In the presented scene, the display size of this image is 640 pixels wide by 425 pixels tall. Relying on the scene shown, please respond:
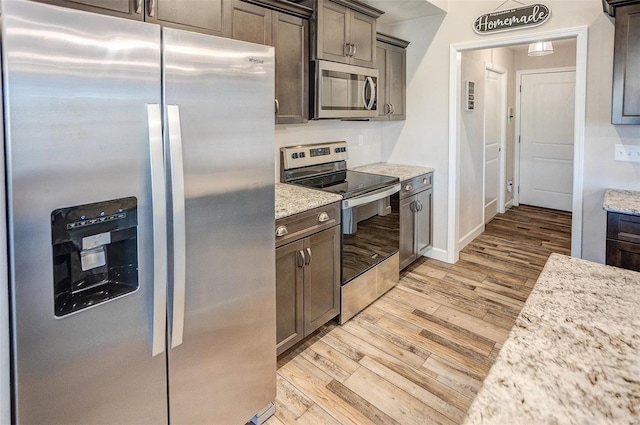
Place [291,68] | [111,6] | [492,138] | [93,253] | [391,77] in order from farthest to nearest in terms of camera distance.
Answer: [492,138] < [391,77] < [291,68] < [111,6] < [93,253]

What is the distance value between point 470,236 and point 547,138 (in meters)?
2.60

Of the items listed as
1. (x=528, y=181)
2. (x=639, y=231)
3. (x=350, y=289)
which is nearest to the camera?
(x=639, y=231)

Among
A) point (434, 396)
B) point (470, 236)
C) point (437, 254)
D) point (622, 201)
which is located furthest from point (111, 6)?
point (470, 236)

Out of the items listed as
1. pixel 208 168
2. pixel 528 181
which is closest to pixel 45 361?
pixel 208 168

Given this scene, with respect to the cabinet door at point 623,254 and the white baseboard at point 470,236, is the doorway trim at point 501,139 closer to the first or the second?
the white baseboard at point 470,236

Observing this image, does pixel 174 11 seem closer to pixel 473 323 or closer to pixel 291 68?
pixel 291 68

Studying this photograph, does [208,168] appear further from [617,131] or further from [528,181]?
[528,181]

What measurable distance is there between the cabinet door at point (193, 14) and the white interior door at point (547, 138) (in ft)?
18.4

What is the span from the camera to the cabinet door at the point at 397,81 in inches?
149

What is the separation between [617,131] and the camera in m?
2.90

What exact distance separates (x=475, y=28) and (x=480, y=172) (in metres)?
1.89

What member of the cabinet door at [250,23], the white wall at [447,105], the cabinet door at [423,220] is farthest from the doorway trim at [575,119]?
the cabinet door at [250,23]

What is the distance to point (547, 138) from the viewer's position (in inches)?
240

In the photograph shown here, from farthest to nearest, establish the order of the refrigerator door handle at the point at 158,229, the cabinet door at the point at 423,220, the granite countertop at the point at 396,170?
1. the cabinet door at the point at 423,220
2. the granite countertop at the point at 396,170
3. the refrigerator door handle at the point at 158,229
